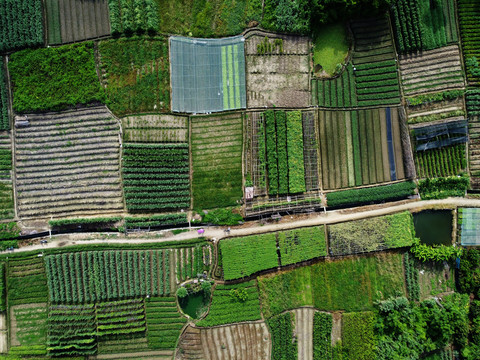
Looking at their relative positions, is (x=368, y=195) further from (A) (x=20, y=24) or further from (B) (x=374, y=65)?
(A) (x=20, y=24)

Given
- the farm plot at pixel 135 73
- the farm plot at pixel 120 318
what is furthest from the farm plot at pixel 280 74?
the farm plot at pixel 120 318

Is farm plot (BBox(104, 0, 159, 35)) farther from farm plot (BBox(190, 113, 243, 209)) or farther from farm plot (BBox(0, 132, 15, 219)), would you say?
farm plot (BBox(0, 132, 15, 219))

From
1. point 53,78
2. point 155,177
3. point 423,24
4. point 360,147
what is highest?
point 423,24

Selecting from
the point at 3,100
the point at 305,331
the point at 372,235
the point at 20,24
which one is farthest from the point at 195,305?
the point at 20,24

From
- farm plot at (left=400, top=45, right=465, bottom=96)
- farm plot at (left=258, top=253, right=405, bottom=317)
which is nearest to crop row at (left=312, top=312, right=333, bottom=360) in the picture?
farm plot at (left=258, top=253, right=405, bottom=317)

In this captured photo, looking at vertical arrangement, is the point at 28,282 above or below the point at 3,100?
below

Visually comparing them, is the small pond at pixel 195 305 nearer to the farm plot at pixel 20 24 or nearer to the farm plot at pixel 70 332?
the farm plot at pixel 70 332

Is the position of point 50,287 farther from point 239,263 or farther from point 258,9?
point 258,9
